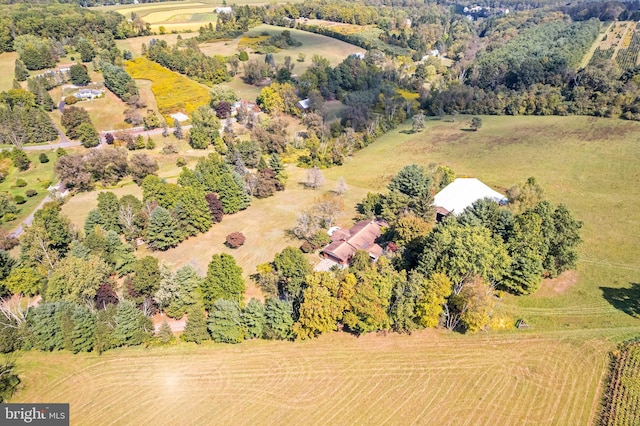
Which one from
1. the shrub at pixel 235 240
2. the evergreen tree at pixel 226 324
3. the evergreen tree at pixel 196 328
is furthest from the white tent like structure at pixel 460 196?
the evergreen tree at pixel 196 328

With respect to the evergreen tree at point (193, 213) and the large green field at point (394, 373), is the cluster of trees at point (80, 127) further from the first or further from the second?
the large green field at point (394, 373)

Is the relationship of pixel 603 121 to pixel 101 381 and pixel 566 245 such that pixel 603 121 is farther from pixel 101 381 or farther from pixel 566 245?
pixel 101 381

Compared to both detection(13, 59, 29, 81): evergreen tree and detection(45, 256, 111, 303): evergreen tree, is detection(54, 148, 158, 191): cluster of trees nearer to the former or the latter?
detection(45, 256, 111, 303): evergreen tree

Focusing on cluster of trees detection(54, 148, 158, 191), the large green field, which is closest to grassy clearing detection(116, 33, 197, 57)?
cluster of trees detection(54, 148, 158, 191)

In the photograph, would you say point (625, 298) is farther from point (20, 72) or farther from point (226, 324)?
point (20, 72)

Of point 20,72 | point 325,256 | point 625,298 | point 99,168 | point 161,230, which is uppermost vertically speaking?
point 625,298

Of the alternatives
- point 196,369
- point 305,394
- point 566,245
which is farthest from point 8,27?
point 566,245

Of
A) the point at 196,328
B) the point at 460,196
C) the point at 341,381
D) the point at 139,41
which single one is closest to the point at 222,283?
the point at 196,328
